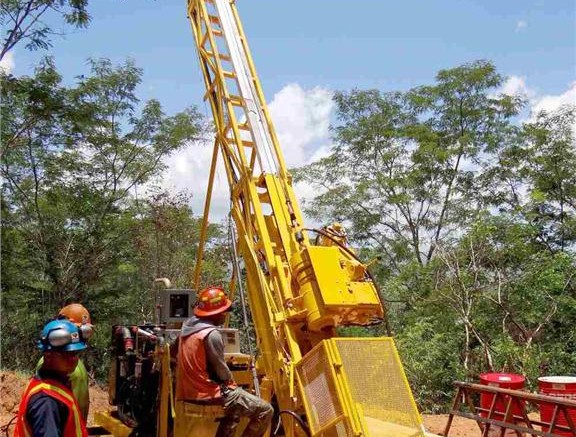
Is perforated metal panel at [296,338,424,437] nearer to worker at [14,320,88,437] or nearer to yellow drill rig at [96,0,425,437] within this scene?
yellow drill rig at [96,0,425,437]

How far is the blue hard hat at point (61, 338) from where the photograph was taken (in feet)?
9.08

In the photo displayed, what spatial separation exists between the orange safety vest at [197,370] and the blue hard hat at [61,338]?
190 cm

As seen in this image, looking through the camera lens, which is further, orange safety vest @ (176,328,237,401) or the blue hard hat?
orange safety vest @ (176,328,237,401)

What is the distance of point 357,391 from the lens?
14.5 ft

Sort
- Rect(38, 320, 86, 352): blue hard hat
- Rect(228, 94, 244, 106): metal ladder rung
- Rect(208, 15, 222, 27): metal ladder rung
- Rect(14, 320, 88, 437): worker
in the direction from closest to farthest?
Rect(14, 320, 88, 437): worker
Rect(38, 320, 86, 352): blue hard hat
Rect(228, 94, 244, 106): metal ladder rung
Rect(208, 15, 222, 27): metal ladder rung

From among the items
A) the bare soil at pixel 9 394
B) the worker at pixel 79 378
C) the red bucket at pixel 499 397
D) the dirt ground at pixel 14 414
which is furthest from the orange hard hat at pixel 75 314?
the bare soil at pixel 9 394

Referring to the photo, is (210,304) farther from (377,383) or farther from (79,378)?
(377,383)

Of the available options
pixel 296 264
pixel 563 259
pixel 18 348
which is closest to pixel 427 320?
pixel 563 259

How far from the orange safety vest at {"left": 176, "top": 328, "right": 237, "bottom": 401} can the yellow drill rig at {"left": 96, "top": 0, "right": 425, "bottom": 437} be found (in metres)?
0.16

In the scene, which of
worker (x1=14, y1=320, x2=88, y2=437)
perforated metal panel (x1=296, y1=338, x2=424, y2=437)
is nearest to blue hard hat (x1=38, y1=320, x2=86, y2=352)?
worker (x1=14, y1=320, x2=88, y2=437)

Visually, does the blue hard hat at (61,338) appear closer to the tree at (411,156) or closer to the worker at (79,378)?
the worker at (79,378)

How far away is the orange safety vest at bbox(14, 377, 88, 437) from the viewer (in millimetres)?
2656

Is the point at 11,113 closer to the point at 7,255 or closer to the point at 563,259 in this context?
the point at 7,255

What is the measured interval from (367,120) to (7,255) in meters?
14.2
